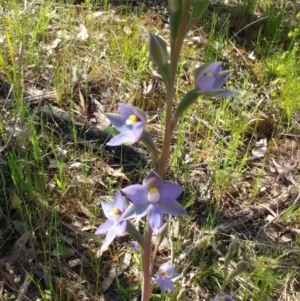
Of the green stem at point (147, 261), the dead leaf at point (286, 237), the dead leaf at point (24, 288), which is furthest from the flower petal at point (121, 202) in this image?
the dead leaf at point (286, 237)

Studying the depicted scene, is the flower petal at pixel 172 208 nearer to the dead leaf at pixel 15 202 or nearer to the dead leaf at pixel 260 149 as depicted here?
the dead leaf at pixel 15 202

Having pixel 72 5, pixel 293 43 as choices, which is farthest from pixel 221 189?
pixel 72 5

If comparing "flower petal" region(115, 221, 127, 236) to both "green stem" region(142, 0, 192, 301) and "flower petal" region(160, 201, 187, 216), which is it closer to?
"green stem" region(142, 0, 192, 301)

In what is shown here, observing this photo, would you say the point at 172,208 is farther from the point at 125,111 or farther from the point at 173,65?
the point at 173,65

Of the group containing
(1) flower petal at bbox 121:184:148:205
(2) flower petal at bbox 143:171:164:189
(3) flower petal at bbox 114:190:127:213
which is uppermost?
(2) flower petal at bbox 143:171:164:189

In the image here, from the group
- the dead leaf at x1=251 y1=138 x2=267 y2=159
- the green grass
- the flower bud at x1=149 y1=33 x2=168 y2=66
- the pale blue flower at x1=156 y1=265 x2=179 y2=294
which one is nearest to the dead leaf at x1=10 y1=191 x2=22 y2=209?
the green grass

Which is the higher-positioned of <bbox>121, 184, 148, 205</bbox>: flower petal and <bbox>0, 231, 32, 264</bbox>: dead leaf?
<bbox>121, 184, 148, 205</bbox>: flower petal
